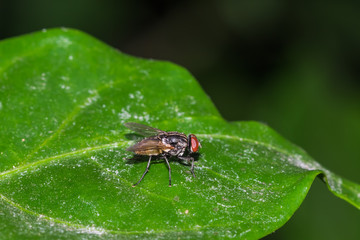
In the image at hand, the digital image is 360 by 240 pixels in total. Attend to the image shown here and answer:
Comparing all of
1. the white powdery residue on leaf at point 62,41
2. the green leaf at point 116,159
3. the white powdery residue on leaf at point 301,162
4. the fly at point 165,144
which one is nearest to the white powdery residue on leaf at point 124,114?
the green leaf at point 116,159

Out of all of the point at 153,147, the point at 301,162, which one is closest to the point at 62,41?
the point at 153,147

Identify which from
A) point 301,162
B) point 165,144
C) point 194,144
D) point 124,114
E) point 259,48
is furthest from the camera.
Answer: point 259,48

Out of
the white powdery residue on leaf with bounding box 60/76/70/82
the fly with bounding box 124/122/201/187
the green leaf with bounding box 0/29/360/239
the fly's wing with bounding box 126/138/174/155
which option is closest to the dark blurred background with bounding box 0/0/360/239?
the green leaf with bounding box 0/29/360/239

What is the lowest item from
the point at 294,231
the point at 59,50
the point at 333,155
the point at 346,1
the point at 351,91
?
the point at 294,231

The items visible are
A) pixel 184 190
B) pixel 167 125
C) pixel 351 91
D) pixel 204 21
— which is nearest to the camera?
pixel 184 190

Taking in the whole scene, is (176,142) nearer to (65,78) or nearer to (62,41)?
(65,78)

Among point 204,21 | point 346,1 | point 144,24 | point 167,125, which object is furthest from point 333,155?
point 167,125

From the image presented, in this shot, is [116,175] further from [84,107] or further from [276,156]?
[276,156]
